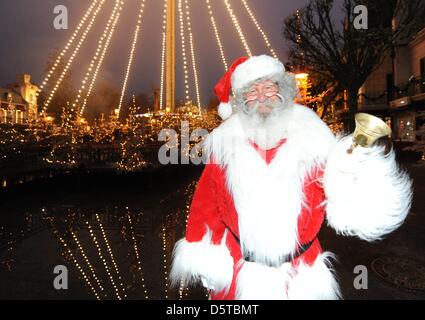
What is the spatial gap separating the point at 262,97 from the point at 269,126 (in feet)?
0.69

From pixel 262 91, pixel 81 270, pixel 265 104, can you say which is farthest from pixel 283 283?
pixel 81 270

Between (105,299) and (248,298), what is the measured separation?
6.74ft

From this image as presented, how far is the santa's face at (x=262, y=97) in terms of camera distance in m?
2.12

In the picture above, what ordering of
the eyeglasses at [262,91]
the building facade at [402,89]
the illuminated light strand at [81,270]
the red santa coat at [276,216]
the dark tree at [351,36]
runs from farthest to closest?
the building facade at [402,89], the dark tree at [351,36], the illuminated light strand at [81,270], the eyeglasses at [262,91], the red santa coat at [276,216]

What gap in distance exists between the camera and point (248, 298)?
6.47ft

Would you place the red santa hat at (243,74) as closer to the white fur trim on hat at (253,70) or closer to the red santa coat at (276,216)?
the white fur trim on hat at (253,70)

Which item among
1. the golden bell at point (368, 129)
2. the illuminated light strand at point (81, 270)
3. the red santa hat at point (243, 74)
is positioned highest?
the red santa hat at point (243, 74)

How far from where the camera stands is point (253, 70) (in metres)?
2.24

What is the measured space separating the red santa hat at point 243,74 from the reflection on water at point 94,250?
217 cm

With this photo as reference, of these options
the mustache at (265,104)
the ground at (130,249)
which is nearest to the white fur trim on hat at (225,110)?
the mustache at (265,104)

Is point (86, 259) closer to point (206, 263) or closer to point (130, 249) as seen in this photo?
point (130, 249)
